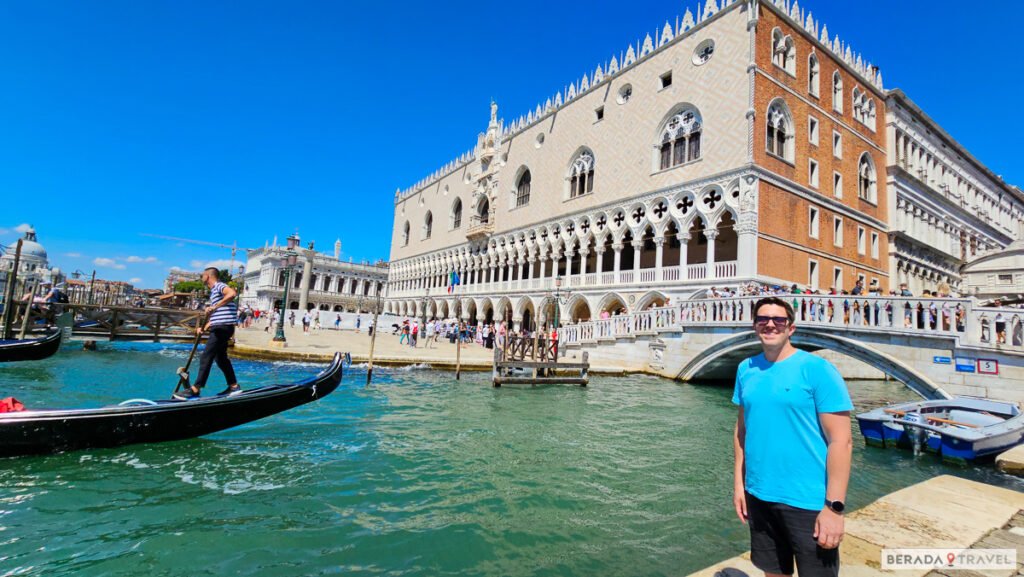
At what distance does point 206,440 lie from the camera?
622cm

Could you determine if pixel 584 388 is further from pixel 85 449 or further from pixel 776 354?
pixel 776 354

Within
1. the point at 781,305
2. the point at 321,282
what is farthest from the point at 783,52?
the point at 321,282

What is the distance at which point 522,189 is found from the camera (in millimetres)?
31641

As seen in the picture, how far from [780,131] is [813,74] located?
13.1 ft

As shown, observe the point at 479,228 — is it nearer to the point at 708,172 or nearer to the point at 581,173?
the point at 581,173

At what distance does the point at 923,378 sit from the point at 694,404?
4242 mm

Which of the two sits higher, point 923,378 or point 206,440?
point 923,378

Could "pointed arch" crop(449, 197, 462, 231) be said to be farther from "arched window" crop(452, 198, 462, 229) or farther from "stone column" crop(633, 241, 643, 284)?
"stone column" crop(633, 241, 643, 284)

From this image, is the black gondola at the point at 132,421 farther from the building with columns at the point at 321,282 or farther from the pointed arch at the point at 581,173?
the building with columns at the point at 321,282

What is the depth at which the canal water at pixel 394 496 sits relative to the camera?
346 cm

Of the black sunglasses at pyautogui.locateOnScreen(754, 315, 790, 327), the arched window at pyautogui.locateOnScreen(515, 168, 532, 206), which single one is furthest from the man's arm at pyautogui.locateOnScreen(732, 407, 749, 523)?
the arched window at pyautogui.locateOnScreen(515, 168, 532, 206)

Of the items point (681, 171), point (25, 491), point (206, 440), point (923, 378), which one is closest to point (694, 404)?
point (923, 378)

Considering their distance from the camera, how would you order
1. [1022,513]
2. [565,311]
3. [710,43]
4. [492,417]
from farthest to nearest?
[565,311]
[710,43]
[492,417]
[1022,513]

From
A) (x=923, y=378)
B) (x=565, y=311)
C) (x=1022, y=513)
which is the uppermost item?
(x=565, y=311)
